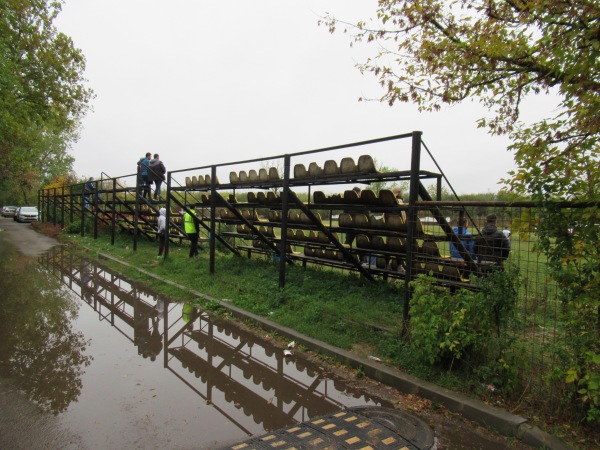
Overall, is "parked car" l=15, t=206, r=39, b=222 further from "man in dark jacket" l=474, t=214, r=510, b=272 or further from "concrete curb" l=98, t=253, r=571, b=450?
"man in dark jacket" l=474, t=214, r=510, b=272

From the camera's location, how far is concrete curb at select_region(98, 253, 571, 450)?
117 inches

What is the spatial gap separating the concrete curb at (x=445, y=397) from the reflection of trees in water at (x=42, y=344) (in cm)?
260

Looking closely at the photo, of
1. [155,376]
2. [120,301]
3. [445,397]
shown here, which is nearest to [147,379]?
[155,376]

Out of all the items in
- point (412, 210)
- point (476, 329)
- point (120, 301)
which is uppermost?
point (412, 210)

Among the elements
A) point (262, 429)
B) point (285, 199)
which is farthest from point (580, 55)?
point (285, 199)

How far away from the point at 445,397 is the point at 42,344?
4942mm

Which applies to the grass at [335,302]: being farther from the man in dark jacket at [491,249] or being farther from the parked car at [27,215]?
the parked car at [27,215]

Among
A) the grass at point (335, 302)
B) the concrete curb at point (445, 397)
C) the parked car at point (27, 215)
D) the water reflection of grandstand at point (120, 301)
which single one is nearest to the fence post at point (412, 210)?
the grass at point (335, 302)

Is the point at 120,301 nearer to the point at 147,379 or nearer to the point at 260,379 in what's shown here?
the point at 147,379

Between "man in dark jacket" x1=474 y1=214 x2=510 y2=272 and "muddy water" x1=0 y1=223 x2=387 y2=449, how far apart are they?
182 cm

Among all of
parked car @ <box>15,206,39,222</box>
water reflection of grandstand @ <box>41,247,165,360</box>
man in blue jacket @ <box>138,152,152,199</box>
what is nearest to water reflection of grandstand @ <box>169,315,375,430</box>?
water reflection of grandstand @ <box>41,247,165,360</box>

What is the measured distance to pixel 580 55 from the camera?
9.96 ft

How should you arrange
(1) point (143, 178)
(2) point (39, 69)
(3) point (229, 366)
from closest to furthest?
(3) point (229, 366)
(1) point (143, 178)
(2) point (39, 69)

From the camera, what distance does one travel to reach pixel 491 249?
515 cm
